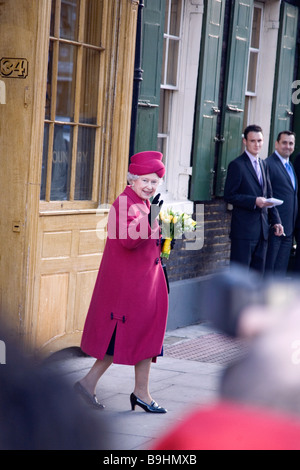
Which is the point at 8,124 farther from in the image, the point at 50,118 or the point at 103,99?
the point at 103,99

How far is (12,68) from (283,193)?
452 centimetres

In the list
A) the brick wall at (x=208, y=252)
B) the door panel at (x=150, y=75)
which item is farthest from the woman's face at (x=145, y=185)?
the brick wall at (x=208, y=252)

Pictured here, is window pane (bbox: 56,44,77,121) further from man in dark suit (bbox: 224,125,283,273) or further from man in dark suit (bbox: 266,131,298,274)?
man in dark suit (bbox: 266,131,298,274)

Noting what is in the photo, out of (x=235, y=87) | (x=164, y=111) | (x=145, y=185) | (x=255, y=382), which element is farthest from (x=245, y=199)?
(x=255, y=382)

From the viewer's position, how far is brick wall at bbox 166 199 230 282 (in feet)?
30.5

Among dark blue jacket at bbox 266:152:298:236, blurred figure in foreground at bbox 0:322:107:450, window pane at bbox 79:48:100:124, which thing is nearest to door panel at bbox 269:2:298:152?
dark blue jacket at bbox 266:152:298:236

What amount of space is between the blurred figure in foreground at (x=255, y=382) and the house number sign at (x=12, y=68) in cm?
490

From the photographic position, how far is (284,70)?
37.4 feet

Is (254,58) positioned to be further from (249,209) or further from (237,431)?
(237,431)

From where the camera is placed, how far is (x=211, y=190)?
9.88 m

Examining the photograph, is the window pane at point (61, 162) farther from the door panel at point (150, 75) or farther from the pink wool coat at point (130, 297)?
the pink wool coat at point (130, 297)

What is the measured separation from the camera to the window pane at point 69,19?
7.00 m

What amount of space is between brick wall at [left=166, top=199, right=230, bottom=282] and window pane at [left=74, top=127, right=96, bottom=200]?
70.5 inches
